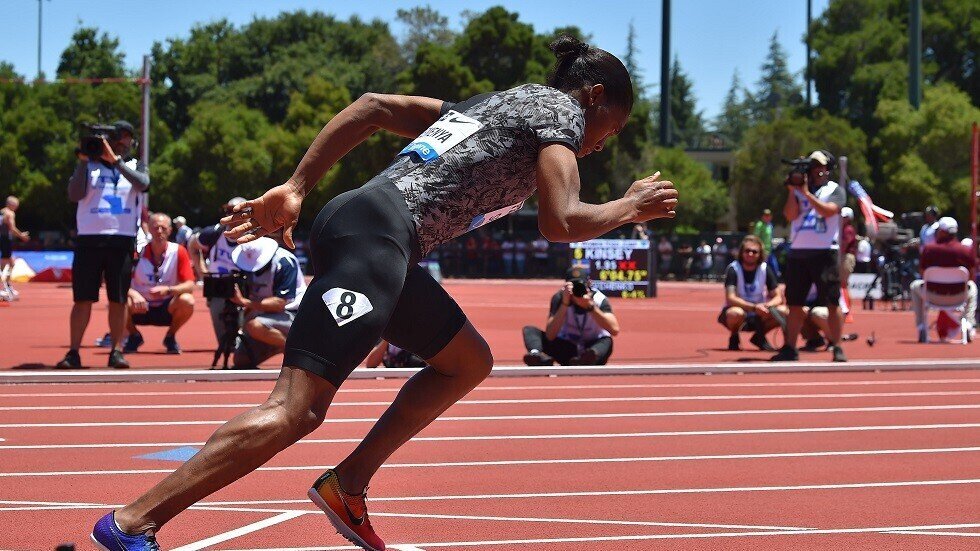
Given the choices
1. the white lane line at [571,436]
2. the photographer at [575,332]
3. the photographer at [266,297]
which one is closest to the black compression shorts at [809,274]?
the photographer at [575,332]

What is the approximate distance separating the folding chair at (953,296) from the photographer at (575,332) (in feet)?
20.3

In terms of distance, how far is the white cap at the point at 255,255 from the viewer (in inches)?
456

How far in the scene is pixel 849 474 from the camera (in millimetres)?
6562

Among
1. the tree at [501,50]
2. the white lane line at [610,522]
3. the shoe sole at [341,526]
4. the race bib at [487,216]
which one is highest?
the tree at [501,50]

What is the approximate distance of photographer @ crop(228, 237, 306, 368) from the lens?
11430 mm

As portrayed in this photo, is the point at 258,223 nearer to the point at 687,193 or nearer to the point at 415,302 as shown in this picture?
the point at 415,302

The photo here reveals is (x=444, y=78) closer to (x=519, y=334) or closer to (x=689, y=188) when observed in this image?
(x=689, y=188)

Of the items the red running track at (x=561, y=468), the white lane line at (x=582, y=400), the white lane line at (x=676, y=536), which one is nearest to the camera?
the white lane line at (x=676, y=536)

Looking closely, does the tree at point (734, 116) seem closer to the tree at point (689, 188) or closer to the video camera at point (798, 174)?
the tree at point (689, 188)

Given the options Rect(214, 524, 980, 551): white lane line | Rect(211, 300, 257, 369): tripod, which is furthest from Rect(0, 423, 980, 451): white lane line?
Rect(211, 300, 257, 369): tripod

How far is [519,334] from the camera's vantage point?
17500 millimetres

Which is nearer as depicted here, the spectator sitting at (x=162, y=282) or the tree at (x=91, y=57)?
the spectator sitting at (x=162, y=282)

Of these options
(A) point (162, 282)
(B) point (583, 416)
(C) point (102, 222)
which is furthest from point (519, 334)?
(B) point (583, 416)

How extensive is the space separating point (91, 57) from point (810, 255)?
6740 centimetres
